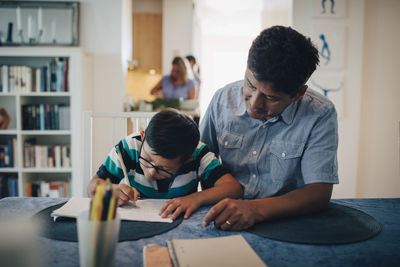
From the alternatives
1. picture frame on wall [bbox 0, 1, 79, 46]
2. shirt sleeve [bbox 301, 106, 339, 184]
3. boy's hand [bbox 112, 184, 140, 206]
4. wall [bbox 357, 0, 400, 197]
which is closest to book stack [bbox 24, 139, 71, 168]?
picture frame on wall [bbox 0, 1, 79, 46]

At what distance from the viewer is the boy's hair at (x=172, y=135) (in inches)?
38.3

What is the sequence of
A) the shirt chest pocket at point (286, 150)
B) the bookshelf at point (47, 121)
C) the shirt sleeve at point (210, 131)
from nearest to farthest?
the shirt chest pocket at point (286, 150), the shirt sleeve at point (210, 131), the bookshelf at point (47, 121)

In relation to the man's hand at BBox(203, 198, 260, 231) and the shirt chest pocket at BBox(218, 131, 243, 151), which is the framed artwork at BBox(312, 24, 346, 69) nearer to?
the shirt chest pocket at BBox(218, 131, 243, 151)

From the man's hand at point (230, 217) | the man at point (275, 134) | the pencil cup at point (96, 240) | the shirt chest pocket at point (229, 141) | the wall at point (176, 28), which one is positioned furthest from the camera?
the wall at point (176, 28)

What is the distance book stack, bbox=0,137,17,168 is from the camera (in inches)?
113

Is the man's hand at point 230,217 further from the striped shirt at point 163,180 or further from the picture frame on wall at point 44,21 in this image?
the picture frame on wall at point 44,21

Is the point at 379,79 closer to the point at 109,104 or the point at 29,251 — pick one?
the point at 109,104

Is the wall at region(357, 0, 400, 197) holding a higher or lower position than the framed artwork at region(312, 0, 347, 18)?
lower

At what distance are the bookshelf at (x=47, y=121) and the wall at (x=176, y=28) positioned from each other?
2663 millimetres

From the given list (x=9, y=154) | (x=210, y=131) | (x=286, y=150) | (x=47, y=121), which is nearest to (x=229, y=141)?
(x=210, y=131)

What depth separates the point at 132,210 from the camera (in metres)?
0.92

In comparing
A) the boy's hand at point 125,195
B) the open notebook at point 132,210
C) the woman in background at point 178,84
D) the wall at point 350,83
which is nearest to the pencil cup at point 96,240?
the open notebook at point 132,210

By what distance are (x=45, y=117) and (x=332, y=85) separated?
2.58 meters

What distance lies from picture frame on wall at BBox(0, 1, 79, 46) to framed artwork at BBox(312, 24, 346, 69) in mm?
2201
